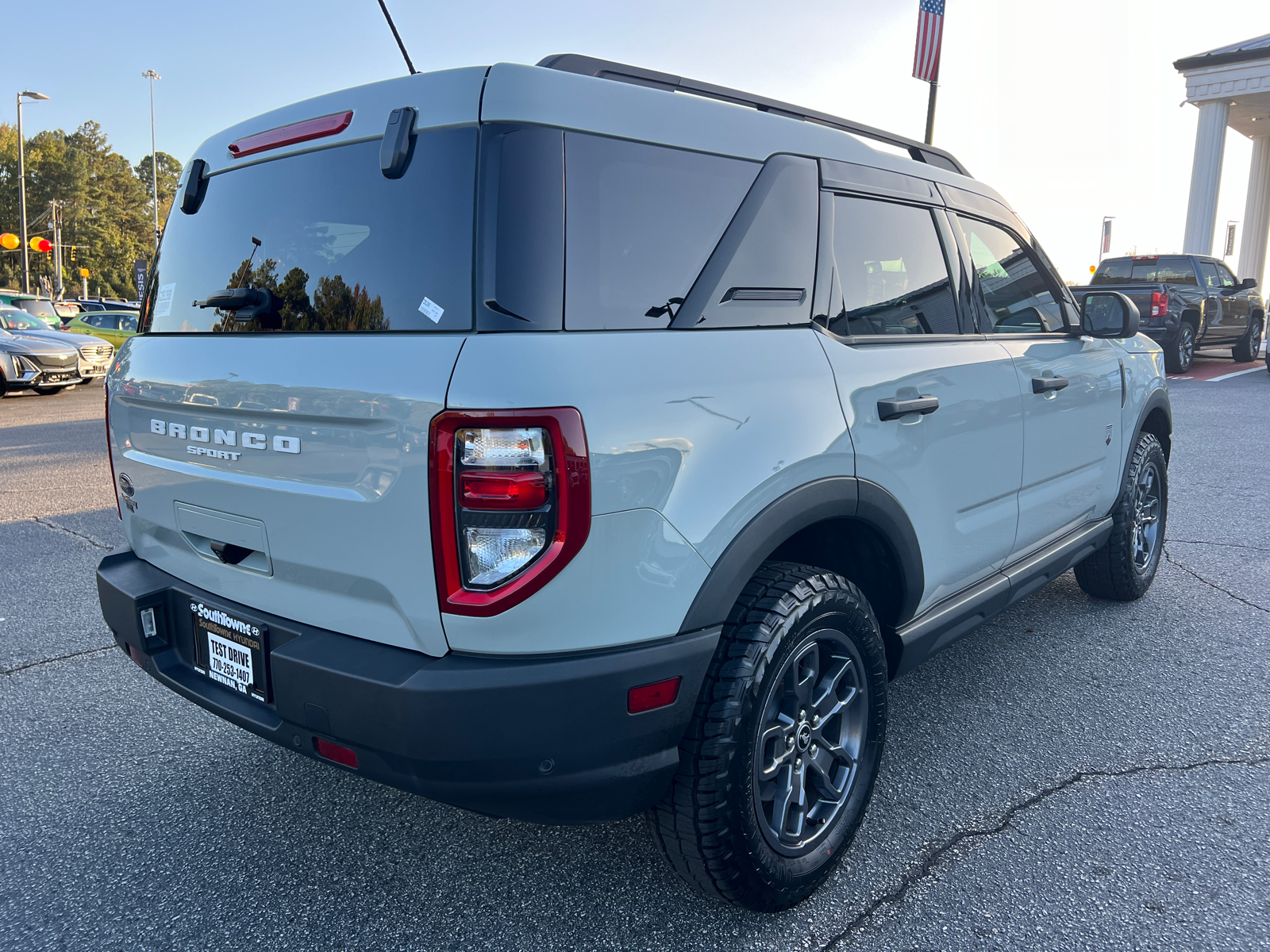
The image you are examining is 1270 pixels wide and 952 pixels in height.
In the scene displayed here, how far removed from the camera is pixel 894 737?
3.06m

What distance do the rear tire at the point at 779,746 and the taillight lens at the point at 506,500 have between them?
1.76ft

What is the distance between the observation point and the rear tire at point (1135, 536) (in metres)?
4.04

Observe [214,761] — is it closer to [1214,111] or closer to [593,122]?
[593,122]

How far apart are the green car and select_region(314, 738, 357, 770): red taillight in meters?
20.0

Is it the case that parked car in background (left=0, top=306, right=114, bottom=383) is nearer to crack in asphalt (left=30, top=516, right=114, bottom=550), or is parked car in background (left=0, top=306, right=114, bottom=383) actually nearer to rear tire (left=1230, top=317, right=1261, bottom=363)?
crack in asphalt (left=30, top=516, right=114, bottom=550)

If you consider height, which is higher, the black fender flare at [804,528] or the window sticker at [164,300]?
the window sticker at [164,300]

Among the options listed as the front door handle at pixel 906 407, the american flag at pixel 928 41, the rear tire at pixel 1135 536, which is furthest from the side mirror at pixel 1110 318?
the american flag at pixel 928 41

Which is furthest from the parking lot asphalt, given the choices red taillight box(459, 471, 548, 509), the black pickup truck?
the black pickup truck

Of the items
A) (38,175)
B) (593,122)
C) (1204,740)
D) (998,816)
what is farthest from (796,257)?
(38,175)

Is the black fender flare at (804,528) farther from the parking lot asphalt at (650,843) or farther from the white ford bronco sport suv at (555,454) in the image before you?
the parking lot asphalt at (650,843)

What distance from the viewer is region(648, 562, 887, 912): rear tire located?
1.94 metres

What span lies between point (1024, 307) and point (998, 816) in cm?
184

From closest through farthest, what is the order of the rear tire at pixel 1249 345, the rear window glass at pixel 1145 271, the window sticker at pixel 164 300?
the window sticker at pixel 164 300 → the rear window glass at pixel 1145 271 → the rear tire at pixel 1249 345

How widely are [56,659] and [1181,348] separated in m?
16.7
